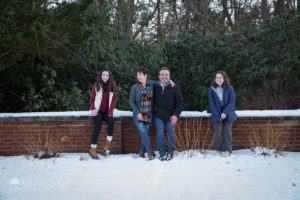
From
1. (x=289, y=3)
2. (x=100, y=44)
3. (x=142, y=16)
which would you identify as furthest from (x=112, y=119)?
(x=289, y=3)

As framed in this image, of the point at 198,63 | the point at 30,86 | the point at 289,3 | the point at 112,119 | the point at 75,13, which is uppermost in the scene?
the point at 289,3

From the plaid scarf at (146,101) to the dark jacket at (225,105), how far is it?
3.69ft

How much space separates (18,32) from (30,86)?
2.45 m

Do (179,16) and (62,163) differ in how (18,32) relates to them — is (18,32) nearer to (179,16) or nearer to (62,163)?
(62,163)

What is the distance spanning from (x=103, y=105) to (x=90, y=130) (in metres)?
0.65

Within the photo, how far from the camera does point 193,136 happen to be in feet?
24.2

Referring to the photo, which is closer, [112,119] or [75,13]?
[112,119]

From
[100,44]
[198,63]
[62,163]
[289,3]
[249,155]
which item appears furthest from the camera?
[289,3]

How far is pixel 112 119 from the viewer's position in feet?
22.4

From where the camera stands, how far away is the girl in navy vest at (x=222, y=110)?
6863 mm

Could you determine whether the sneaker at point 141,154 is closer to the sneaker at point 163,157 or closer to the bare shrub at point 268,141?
the sneaker at point 163,157

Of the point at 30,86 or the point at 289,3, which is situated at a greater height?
the point at 289,3

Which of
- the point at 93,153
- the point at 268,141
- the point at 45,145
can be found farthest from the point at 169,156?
the point at 45,145

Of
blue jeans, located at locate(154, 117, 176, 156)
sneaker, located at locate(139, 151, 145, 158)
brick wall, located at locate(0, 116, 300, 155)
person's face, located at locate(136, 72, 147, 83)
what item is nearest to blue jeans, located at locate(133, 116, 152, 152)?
sneaker, located at locate(139, 151, 145, 158)
